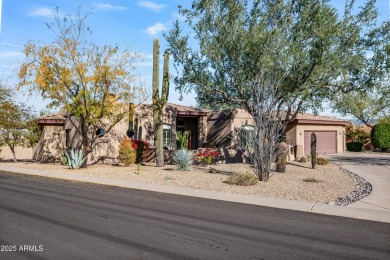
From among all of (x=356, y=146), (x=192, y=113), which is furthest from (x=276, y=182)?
(x=356, y=146)

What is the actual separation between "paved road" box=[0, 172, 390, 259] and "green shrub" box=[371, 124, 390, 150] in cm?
2848

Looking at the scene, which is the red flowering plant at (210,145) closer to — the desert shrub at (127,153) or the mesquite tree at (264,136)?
the desert shrub at (127,153)

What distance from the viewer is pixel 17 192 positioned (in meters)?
11.8

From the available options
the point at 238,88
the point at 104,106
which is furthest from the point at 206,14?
the point at 104,106

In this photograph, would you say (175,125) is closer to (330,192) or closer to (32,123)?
(32,123)

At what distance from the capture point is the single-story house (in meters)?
23.9

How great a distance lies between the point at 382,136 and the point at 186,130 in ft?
63.6

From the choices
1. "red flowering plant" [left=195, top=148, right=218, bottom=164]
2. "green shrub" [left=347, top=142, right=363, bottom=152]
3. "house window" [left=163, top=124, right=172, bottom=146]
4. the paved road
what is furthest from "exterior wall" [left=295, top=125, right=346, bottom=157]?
the paved road

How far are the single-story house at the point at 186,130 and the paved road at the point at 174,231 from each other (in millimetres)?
13213

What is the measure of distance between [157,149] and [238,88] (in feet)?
20.9

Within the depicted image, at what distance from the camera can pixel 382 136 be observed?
109 feet

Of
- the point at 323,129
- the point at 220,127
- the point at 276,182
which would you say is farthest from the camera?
the point at 323,129

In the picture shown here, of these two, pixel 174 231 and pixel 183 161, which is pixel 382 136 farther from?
pixel 174 231

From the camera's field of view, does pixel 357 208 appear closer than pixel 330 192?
Yes
